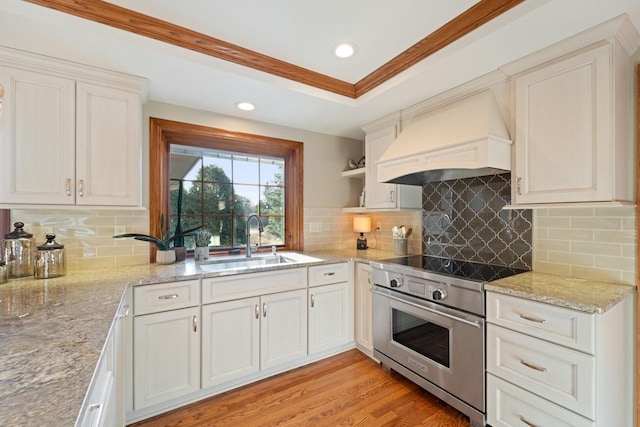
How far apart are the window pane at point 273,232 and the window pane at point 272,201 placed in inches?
3.0

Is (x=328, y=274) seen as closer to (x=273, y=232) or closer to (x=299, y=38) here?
(x=273, y=232)

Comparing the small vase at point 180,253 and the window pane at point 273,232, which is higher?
the window pane at point 273,232

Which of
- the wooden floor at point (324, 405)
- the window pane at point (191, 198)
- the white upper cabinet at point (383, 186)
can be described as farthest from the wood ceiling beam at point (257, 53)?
the wooden floor at point (324, 405)

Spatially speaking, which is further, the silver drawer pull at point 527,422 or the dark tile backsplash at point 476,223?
the dark tile backsplash at point 476,223

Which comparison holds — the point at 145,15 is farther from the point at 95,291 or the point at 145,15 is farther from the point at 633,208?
the point at 633,208

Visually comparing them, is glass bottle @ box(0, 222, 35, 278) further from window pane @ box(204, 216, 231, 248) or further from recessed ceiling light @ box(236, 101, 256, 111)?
recessed ceiling light @ box(236, 101, 256, 111)

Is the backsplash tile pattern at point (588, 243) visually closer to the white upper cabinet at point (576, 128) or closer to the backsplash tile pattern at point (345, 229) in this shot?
the white upper cabinet at point (576, 128)

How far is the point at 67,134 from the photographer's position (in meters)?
1.73

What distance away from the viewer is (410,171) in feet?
6.82

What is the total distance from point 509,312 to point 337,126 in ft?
7.27

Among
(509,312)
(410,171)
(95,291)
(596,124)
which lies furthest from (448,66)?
(95,291)

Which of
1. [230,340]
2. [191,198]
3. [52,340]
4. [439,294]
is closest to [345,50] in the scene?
[439,294]

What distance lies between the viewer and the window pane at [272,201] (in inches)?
118

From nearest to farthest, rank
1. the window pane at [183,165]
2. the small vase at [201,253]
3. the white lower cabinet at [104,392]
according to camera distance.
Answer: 1. the white lower cabinet at [104,392]
2. the small vase at [201,253]
3. the window pane at [183,165]
